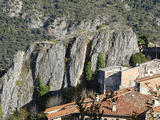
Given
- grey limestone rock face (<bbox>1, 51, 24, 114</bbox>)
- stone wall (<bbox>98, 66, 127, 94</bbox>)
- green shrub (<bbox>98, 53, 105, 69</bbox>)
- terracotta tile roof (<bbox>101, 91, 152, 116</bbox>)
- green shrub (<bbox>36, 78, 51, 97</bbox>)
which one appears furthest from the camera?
grey limestone rock face (<bbox>1, 51, 24, 114</bbox>)

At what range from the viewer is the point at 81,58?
33.5m

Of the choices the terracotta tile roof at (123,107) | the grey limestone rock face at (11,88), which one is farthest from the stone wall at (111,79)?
the grey limestone rock face at (11,88)

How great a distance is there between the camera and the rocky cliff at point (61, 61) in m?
33.0

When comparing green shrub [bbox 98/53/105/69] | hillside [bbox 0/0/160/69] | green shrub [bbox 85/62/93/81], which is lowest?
hillside [bbox 0/0/160/69]

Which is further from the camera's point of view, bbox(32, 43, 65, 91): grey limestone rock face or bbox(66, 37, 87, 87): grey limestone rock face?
bbox(32, 43, 65, 91): grey limestone rock face

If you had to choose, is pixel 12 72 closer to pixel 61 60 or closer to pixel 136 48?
pixel 61 60

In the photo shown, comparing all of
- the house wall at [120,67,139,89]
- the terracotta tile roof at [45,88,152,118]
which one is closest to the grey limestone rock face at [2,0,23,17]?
the house wall at [120,67,139,89]

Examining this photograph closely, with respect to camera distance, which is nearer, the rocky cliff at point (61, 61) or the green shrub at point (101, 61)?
the green shrub at point (101, 61)

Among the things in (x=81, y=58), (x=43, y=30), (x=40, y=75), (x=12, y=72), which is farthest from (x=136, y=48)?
(x=43, y=30)

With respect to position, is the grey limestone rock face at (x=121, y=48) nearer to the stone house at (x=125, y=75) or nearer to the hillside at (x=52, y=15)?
the stone house at (x=125, y=75)

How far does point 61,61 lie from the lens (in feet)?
110

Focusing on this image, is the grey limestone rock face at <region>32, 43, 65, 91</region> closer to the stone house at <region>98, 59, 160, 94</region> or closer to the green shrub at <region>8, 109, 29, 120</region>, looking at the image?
the green shrub at <region>8, 109, 29, 120</region>

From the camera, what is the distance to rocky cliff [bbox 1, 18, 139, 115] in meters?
33.0

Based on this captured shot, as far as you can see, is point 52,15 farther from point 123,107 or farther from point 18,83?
point 123,107
